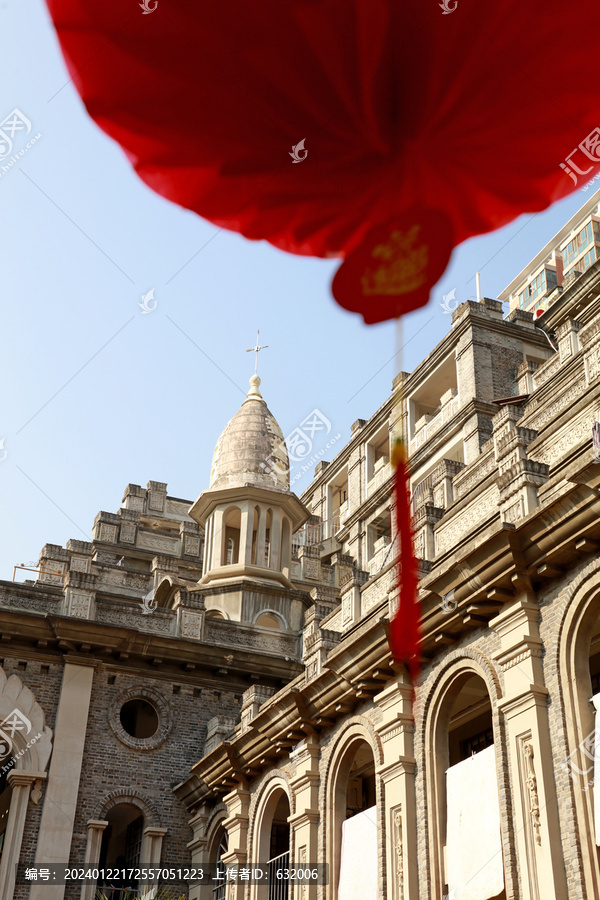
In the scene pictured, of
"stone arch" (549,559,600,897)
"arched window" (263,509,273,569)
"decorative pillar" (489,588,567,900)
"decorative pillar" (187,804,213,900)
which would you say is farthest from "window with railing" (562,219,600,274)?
"stone arch" (549,559,600,897)

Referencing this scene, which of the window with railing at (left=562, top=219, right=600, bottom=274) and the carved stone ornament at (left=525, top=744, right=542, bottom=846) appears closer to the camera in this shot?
the carved stone ornament at (left=525, top=744, right=542, bottom=846)

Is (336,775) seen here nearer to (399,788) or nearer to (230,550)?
(399,788)

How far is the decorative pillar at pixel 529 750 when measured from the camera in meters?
14.5

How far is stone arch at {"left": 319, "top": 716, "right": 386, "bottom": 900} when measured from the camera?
20.7 meters

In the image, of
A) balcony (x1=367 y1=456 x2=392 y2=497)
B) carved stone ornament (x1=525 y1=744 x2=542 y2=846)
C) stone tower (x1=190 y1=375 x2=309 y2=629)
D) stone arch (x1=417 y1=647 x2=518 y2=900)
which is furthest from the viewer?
balcony (x1=367 y1=456 x2=392 y2=497)

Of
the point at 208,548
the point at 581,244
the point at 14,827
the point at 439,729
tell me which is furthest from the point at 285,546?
the point at 581,244

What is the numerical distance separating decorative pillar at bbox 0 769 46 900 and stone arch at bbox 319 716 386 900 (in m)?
9.09

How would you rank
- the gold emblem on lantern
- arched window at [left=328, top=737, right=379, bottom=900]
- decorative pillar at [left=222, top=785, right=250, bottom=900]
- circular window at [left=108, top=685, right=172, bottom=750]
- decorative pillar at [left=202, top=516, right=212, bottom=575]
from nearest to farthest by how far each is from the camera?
the gold emblem on lantern < arched window at [left=328, top=737, right=379, bottom=900] < decorative pillar at [left=222, top=785, right=250, bottom=900] < circular window at [left=108, top=685, right=172, bottom=750] < decorative pillar at [left=202, top=516, right=212, bottom=575]

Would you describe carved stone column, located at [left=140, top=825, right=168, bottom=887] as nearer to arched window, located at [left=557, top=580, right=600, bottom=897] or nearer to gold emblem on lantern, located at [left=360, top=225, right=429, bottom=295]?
arched window, located at [left=557, top=580, right=600, bottom=897]

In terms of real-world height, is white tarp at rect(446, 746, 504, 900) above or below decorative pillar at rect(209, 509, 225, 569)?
below

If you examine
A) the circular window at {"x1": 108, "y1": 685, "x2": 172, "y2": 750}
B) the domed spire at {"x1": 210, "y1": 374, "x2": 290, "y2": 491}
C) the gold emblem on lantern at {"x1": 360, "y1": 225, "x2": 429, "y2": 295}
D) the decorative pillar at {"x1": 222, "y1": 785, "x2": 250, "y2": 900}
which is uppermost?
the domed spire at {"x1": 210, "y1": 374, "x2": 290, "y2": 491}

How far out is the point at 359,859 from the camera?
65.9ft

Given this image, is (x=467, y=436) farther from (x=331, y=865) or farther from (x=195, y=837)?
(x=331, y=865)

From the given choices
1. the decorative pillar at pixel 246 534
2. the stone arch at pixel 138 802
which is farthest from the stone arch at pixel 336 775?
the decorative pillar at pixel 246 534
